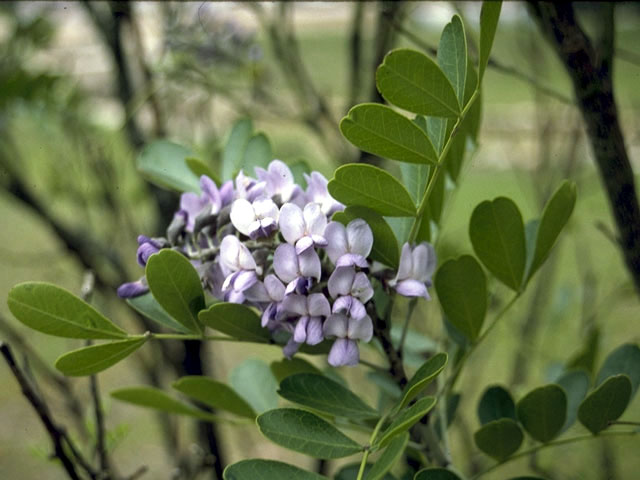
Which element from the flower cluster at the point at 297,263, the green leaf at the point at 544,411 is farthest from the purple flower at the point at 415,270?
the green leaf at the point at 544,411

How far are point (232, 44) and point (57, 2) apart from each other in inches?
13.7

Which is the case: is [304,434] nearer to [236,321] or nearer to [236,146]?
[236,321]

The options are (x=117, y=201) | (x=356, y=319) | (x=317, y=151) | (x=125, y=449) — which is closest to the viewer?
(x=356, y=319)

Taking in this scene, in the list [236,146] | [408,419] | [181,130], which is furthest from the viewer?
[181,130]

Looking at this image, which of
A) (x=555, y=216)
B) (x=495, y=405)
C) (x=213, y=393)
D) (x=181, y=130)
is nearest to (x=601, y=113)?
(x=555, y=216)

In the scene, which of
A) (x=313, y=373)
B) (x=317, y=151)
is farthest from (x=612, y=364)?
(x=317, y=151)

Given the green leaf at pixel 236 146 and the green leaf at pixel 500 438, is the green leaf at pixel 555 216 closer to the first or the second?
the green leaf at pixel 500 438

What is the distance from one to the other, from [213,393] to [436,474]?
161 mm

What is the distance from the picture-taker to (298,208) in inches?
15.7

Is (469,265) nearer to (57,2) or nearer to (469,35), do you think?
(469,35)

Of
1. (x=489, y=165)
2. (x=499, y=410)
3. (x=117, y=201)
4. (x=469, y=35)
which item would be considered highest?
(x=489, y=165)

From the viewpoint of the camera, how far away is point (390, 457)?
360 mm

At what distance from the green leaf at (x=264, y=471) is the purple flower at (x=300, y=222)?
0.12 m

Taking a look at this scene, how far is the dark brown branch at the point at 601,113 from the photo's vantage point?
1.63ft
